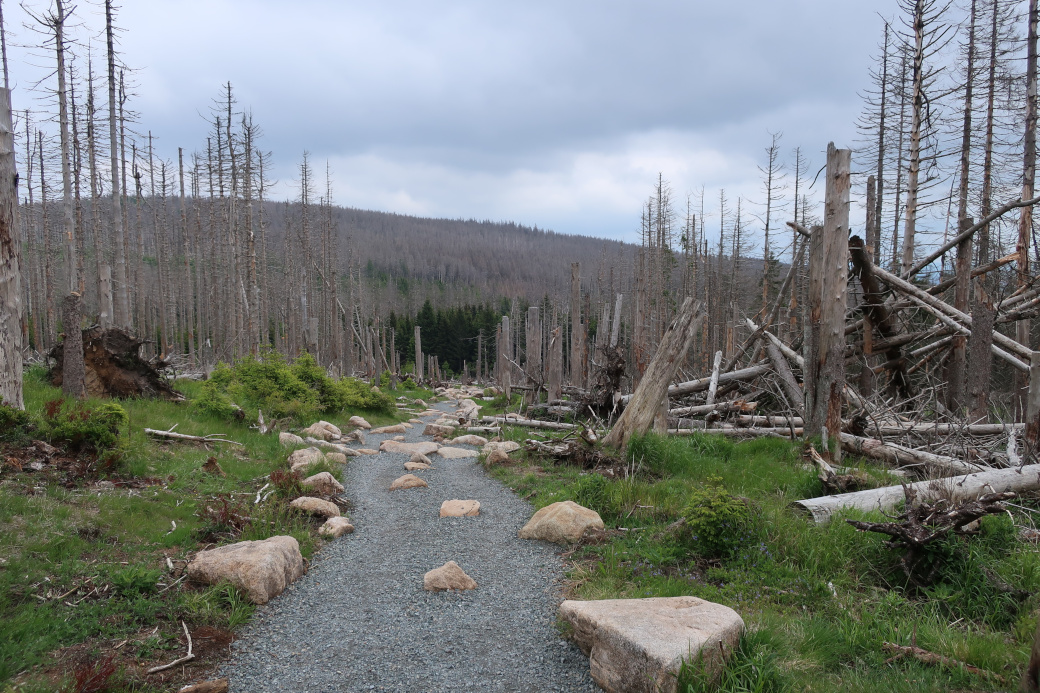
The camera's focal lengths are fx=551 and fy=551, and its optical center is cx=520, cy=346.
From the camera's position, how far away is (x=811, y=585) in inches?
166

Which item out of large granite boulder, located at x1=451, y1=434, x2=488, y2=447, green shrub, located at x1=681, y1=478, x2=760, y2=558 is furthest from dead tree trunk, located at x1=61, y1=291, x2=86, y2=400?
green shrub, located at x1=681, y1=478, x2=760, y2=558

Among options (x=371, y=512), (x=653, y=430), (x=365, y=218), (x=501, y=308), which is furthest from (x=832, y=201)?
(x=365, y=218)

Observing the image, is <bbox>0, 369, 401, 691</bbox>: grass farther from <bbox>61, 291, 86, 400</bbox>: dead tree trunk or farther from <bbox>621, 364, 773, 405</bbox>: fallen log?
<bbox>621, 364, 773, 405</bbox>: fallen log

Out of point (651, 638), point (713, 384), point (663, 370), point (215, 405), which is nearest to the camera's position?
point (651, 638)

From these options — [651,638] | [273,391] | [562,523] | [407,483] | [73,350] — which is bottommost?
[407,483]

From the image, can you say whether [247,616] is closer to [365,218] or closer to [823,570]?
[823,570]

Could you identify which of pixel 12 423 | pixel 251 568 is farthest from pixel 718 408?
pixel 12 423

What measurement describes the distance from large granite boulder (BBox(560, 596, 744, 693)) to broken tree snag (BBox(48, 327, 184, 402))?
10599mm

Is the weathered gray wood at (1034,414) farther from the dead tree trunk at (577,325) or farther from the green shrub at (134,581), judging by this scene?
the dead tree trunk at (577,325)

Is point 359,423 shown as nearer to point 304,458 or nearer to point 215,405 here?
point 215,405

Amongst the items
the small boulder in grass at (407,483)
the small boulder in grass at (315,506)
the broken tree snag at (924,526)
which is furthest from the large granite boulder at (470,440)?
the broken tree snag at (924,526)

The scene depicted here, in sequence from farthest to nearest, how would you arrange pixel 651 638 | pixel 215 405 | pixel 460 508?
pixel 215 405 < pixel 460 508 < pixel 651 638

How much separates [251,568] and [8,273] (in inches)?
200

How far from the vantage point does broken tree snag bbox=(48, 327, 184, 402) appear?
1055cm
